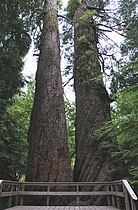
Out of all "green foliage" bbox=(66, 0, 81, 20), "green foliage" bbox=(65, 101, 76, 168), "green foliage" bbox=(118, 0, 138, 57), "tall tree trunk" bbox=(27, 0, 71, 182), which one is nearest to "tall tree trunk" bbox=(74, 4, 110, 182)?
"tall tree trunk" bbox=(27, 0, 71, 182)

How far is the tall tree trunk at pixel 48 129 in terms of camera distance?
5.91 m

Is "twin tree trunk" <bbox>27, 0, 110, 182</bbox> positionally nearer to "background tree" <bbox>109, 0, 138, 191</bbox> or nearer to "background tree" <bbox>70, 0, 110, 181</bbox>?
"background tree" <bbox>70, 0, 110, 181</bbox>

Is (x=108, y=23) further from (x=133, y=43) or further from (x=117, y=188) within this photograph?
(x=117, y=188)

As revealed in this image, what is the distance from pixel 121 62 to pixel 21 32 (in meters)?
4.67

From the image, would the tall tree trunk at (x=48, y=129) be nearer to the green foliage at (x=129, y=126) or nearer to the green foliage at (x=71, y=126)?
the green foliage at (x=129, y=126)

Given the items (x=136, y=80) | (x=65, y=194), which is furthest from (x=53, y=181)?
(x=136, y=80)

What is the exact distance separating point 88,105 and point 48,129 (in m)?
1.48

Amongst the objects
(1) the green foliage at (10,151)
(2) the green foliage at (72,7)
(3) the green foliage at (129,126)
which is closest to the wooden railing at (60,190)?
(3) the green foliage at (129,126)

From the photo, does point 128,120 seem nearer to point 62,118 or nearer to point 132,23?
point 62,118

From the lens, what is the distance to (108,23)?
1125cm

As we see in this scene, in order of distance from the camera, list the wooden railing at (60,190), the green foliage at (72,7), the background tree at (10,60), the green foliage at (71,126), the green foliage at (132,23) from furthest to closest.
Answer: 1. the green foliage at (71,126)
2. the green foliage at (72,7)
3. the green foliage at (132,23)
4. the background tree at (10,60)
5. the wooden railing at (60,190)

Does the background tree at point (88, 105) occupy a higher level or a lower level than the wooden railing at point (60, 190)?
higher

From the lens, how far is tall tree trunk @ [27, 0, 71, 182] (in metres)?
5.91

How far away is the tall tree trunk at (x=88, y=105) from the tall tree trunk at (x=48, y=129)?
1.58 ft
